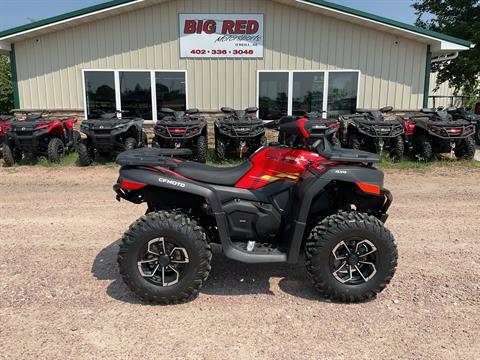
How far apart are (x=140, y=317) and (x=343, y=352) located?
1449 millimetres

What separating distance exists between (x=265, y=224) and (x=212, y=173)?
604mm

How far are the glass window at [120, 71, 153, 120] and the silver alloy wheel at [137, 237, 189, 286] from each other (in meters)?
9.26

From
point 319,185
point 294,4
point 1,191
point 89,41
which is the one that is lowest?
point 1,191

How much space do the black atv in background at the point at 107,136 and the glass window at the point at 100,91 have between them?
2.11 metres

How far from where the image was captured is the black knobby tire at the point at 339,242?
10.2 feet

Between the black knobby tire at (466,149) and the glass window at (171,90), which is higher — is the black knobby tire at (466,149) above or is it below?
below

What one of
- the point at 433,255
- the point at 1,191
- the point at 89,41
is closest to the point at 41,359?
the point at 433,255

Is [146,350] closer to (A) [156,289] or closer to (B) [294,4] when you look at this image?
(A) [156,289]

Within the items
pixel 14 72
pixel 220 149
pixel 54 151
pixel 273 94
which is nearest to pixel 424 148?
pixel 273 94

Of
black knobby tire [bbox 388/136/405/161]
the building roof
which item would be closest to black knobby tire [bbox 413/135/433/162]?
black knobby tire [bbox 388/136/405/161]

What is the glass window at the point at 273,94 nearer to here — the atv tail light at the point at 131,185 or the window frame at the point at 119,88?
the window frame at the point at 119,88

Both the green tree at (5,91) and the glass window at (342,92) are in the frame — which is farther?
the green tree at (5,91)

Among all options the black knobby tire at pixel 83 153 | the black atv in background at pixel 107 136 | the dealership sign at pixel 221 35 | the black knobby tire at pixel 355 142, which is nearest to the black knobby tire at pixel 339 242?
the black knobby tire at pixel 355 142

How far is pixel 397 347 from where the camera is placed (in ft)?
8.67
